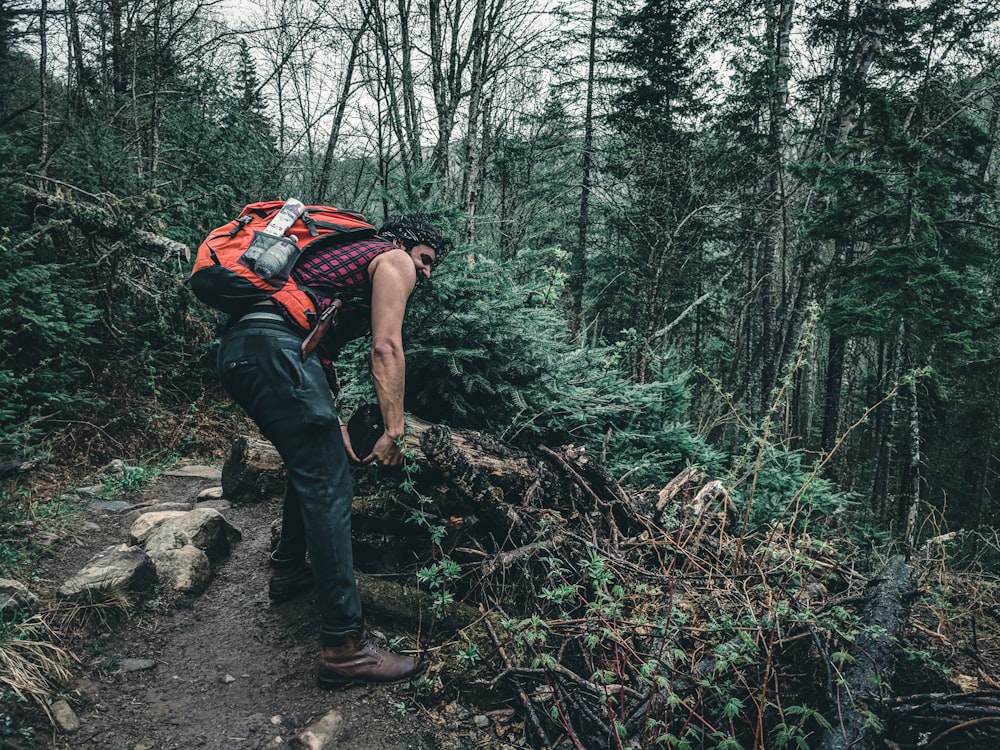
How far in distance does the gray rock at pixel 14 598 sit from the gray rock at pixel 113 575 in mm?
134

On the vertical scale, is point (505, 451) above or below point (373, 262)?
below

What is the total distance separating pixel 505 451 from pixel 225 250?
191cm

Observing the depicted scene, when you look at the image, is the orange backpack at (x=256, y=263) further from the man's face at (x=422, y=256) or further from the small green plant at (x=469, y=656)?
the small green plant at (x=469, y=656)

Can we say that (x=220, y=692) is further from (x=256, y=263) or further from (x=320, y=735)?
(x=256, y=263)

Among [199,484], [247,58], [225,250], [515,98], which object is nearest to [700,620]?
[225,250]

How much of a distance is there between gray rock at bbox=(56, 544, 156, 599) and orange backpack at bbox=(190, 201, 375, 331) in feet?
5.34

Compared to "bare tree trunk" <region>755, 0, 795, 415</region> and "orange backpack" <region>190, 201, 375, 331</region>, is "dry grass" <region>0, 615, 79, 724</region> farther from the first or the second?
"bare tree trunk" <region>755, 0, 795, 415</region>

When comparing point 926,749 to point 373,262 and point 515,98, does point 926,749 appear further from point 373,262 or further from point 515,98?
point 515,98

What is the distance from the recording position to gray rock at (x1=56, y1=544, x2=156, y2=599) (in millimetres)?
2744

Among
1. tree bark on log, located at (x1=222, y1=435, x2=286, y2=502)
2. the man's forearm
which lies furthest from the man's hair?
tree bark on log, located at (x1=222, y1=435, x2=286, y2=502)

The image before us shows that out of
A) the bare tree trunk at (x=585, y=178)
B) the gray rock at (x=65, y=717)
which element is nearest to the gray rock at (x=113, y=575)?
the gray rock at (x=65, y=717)

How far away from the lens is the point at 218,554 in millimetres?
3598

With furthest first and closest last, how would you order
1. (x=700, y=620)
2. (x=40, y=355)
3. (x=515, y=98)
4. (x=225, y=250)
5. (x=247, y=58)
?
(x=247, y=58) → (x=515, y=98) → (x=40, y=355) → (x=700, y=620) → (x=225, y=250)

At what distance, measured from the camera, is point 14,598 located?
2.51 m
